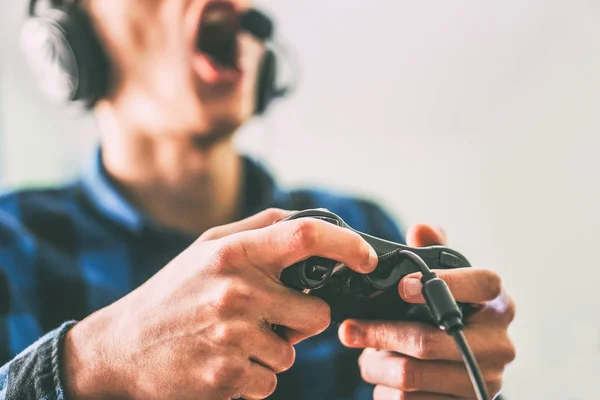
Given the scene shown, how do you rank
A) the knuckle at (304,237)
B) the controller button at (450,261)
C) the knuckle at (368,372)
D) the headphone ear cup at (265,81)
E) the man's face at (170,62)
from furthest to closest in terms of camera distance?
the headphone ear cup at (265,81), the man's face at (170,62), the knuckle at (368,372), the controller button at (450,261), the knuckle at (304,237)

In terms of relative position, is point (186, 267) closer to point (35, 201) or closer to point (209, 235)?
point (209, 235)

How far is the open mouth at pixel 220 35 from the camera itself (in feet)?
2.83

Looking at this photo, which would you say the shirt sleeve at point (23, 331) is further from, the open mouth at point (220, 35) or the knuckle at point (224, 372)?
the open mouth at point (220, 35)

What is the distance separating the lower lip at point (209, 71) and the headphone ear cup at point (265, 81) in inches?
3.7

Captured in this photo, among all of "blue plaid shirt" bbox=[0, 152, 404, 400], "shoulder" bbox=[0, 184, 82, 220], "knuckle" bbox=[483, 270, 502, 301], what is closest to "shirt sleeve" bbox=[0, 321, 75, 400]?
"blue plaid shirt" bbox=[0, 152, 404, 400]

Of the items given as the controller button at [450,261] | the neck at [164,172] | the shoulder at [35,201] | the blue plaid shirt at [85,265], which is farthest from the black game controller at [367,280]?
the shoulder at [35,201]

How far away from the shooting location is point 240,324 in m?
0.38

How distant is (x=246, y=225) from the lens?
1.49 feet

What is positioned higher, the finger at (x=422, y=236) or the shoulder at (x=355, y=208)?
the finger at (x=422, y=236)

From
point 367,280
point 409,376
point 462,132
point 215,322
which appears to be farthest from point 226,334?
point 462,132

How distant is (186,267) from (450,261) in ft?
0.75

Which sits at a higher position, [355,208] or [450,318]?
[450,318]

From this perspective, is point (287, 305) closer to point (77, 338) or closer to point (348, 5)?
point (77, 338)

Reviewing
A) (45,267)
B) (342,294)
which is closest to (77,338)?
(342,294)
